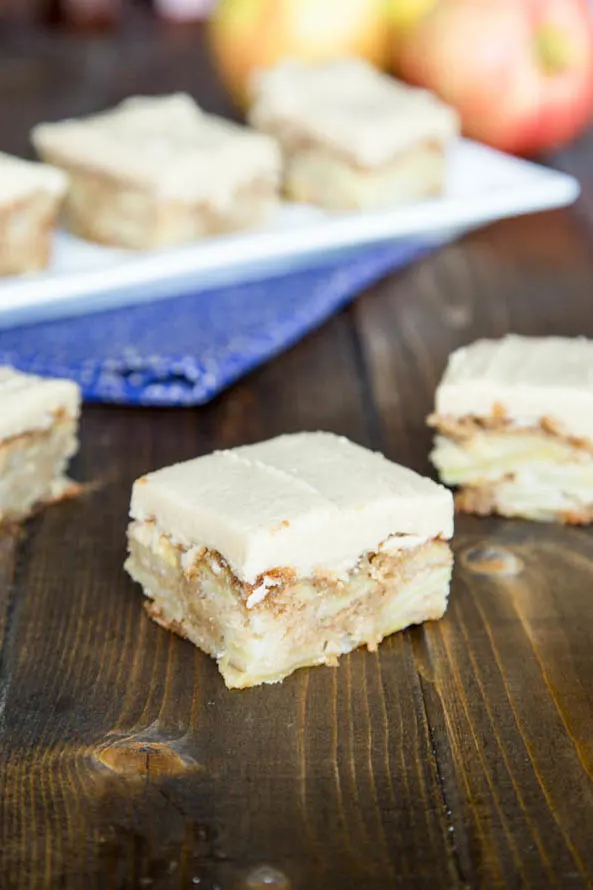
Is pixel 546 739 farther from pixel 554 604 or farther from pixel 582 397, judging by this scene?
pixel 582 397

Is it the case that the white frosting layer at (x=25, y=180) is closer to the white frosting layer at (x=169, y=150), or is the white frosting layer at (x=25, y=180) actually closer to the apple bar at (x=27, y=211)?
the apple bar at (x=27, y=211)

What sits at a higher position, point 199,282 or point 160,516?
point 160,516

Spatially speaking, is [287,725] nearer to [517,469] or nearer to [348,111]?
[517,469]

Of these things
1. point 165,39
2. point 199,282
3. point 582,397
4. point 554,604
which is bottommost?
point 165,39

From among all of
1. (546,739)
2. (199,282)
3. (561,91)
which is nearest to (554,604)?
(546,739)

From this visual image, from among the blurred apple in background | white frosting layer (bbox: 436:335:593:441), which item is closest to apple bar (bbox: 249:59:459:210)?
the blurred apple in background

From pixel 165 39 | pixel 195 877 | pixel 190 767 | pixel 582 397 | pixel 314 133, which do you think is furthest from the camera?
pixel 165 39

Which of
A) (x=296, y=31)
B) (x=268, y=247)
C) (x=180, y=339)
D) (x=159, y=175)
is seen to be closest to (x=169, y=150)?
(x=159, y=175)
